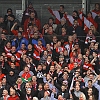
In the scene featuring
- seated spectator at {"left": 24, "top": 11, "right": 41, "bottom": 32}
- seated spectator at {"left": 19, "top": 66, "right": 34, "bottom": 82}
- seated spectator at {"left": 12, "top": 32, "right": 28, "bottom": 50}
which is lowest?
seated spectator at {"left": 19, "top": 66, "right": 34, "bottom": 82}

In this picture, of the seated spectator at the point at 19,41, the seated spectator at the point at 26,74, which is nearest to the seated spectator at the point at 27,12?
the seated spectator at the point at 19,41

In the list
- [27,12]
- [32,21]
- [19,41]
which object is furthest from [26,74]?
[27,12]

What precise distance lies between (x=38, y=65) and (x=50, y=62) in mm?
616

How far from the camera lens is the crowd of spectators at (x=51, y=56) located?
942 inches

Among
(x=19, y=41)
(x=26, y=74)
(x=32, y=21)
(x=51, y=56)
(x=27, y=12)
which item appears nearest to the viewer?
(x=26, y=74)

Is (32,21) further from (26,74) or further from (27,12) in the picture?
(26,74)

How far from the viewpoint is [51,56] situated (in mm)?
25984

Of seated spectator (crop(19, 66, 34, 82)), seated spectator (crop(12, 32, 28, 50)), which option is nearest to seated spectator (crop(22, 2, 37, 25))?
seated spectator (crop(12, 32, 28, 50))

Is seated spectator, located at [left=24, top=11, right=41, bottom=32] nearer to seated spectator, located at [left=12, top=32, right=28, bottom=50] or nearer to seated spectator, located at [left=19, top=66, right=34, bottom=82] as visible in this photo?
seated spectator, located at [left=12, top=32, right=28, bottom=50]

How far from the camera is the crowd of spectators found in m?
23.9

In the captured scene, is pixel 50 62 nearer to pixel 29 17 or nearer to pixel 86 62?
pixel 86 62

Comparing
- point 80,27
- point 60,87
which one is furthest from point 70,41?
point 60,87

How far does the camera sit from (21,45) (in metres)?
26.6

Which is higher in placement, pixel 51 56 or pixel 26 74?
pixel 51 56
